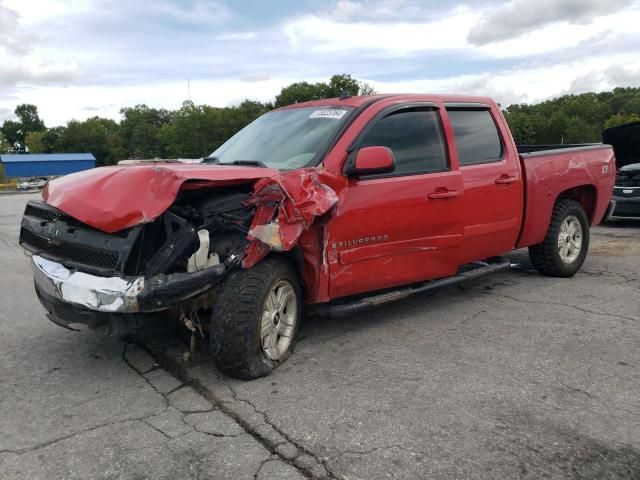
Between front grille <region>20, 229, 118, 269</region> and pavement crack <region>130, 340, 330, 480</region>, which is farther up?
front grille <region>20, 229, 118, 269</region>

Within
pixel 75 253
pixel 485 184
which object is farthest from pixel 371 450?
pixel 485 184

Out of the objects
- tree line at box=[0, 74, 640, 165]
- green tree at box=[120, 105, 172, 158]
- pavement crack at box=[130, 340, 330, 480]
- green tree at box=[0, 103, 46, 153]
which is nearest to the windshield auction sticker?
pavement crack at box=[130, 340, 330, 480]

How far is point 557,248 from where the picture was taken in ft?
19.3

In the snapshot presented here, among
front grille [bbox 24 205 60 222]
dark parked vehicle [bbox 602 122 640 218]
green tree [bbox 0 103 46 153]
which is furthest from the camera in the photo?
green tree [bbox 0 103 46 153]

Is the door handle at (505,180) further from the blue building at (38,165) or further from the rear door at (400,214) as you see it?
the blue building at (38,165)

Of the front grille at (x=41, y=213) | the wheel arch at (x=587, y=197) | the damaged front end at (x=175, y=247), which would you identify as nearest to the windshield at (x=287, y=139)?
the damaged front end at (x=175, y=247)

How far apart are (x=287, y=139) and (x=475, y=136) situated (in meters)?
1.82

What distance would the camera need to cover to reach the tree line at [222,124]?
62.9 m

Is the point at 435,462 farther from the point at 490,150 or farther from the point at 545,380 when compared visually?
the point at 490,150

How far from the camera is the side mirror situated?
3707 millimetres

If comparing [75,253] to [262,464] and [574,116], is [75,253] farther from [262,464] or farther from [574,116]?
[574,116]

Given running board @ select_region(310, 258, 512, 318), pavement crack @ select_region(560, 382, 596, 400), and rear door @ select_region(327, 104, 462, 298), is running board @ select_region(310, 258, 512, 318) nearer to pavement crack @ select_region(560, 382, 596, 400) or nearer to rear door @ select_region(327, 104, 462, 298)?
rear door @ select_region(327, 104, 462, 298)

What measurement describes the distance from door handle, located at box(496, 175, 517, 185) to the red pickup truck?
11 millimetres

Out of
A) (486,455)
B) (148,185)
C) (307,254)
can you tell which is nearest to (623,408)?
(486,455)
